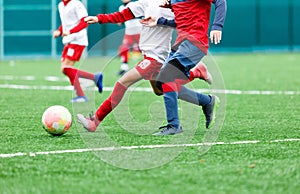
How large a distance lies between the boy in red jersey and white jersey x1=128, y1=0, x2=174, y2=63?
300 mm

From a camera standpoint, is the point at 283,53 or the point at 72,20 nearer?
the point at 72,20

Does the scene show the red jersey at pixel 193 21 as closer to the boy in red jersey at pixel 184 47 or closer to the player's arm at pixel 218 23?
the boy in red jersey at pixel 184 47

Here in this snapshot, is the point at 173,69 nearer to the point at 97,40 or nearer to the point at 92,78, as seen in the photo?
the point at 92,78

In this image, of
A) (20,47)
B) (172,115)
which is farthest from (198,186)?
(20,47)

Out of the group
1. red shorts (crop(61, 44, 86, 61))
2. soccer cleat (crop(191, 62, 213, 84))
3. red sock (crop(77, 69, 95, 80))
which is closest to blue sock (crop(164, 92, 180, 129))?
soccer cleat (crop(191, 62, 213, 84))

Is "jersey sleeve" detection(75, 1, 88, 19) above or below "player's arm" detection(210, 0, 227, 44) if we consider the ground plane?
below

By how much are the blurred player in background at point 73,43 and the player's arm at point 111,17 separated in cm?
389

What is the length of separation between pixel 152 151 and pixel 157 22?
5.91 feet

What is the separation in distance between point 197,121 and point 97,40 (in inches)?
736

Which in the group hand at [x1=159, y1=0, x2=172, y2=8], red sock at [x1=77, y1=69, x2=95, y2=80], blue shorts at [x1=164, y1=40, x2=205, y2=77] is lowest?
red sock at [x1=77, y1=69, x2=95, y2=80]

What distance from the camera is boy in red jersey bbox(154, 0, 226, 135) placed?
756 cm

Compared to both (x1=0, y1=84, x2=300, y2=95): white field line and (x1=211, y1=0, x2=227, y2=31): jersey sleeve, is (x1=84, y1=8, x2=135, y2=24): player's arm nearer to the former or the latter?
(x1=211, y1=0, x2=227, y2=31): jersey sleeve

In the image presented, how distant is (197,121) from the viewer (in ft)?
29.2

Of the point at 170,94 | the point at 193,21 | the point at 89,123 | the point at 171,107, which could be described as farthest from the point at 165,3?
the point at 89,123
